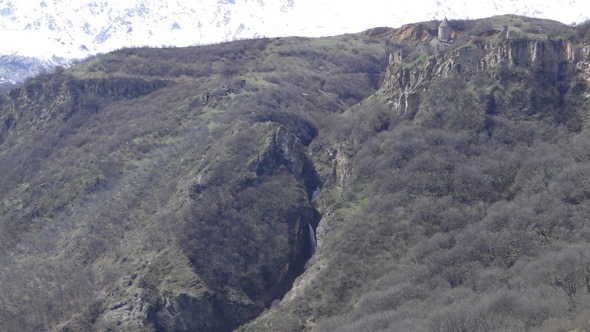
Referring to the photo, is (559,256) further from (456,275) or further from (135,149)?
(135,149)

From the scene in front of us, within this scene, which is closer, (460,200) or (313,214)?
(460,200)

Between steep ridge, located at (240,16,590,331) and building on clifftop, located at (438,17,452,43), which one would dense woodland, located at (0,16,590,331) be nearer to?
steep ridge, located at (240,16,590,331)

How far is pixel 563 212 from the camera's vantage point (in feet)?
298

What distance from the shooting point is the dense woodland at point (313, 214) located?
8600 cm

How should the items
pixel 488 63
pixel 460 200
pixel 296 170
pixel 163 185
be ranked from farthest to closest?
pixel 163 185, pixel 296 170, pixel 488 63, pixel 460 200

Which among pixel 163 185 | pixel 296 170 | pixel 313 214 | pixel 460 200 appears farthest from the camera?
pixel 163 185

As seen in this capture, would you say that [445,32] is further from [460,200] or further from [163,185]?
[460,200]

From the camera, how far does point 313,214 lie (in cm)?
11544

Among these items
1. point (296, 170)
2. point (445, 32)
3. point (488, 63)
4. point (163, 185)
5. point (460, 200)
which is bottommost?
point (460, 200)

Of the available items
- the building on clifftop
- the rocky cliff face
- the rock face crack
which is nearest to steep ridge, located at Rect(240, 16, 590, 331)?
the rocky cliff face

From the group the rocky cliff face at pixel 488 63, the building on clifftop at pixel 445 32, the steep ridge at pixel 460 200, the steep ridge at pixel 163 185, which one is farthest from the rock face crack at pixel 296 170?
the building on clifftop at pixel 445 32

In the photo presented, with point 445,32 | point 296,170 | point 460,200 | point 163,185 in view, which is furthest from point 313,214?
point 445,32

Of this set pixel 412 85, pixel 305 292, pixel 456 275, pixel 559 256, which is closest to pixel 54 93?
pixel 412 85

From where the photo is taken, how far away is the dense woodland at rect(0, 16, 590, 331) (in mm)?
86000
